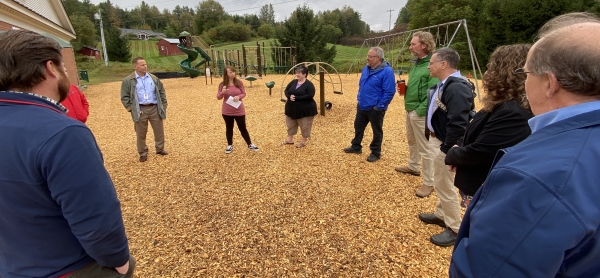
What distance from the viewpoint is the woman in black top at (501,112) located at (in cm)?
183

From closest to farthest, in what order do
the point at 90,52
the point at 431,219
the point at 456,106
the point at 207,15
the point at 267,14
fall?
the point at 456,106 < the point at 431,219 < the point at 90,52 < the point at 207,15 < the point at 267,14

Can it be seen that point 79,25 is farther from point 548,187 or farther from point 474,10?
point 548,187

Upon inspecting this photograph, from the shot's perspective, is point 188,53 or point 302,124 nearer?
point 302,124

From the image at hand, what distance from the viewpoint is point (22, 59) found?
1175 mm

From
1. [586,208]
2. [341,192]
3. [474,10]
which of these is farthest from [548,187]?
[474,10]

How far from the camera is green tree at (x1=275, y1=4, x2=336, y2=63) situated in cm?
2724

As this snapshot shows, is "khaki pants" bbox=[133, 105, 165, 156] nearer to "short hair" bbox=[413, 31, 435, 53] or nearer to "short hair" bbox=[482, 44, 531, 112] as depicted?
"short hair" bbox=[413, 31, 435, 53]

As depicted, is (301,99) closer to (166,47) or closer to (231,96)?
(231,96)

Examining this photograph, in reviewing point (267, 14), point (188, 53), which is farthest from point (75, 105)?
point (267, 14)

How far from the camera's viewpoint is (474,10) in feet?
73.6

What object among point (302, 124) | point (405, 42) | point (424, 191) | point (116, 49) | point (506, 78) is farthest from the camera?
point (116, 49)

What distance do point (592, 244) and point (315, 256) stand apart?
2214 millimetres

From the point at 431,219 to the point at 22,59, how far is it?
346 cm

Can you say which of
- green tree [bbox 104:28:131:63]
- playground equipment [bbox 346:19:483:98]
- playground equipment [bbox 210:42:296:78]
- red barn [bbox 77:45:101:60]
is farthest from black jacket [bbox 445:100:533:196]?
red barn [bbox 77:45:101:60]
